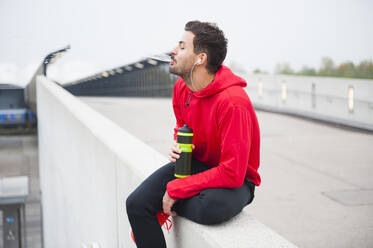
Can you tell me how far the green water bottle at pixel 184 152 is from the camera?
2398mm

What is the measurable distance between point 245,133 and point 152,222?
0.81 metres

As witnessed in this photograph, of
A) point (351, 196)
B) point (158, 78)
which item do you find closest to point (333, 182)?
point (351, 196)

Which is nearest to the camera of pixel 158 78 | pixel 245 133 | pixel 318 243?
pixel 245 133

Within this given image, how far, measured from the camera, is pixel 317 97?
14.5m

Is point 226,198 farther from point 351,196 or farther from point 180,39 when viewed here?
point 351,196

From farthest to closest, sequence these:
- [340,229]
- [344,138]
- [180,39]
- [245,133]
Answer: [344,138]
[340,229]
[180,39]
[245,133]

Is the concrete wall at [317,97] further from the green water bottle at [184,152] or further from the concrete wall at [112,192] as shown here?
the green water bottle at [184,152]

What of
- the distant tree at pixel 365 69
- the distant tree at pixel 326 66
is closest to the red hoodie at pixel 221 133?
the distant tree at pixel 365 69

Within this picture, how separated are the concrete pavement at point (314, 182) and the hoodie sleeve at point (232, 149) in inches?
105

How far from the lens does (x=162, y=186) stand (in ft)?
8.53

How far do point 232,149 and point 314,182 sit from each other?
512 cm

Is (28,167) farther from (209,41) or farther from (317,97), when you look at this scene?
(209,41)

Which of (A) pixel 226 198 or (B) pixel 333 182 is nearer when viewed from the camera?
(A) pixel 226 198

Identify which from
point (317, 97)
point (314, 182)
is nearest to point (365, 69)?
point (317, 97)
